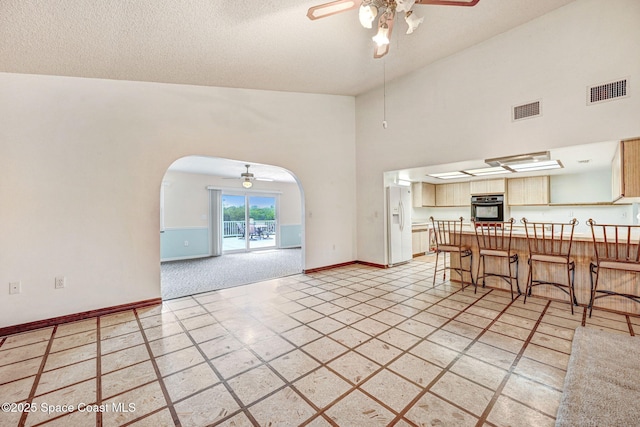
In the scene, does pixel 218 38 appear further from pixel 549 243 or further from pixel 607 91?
pixel 549 243

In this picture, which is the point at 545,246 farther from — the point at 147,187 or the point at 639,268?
the point at 147,187

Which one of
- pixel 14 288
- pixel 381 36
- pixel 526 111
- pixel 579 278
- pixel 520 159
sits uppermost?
pixel 381 36

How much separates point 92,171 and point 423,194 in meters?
6.92

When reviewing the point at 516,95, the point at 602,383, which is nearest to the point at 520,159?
the point at 516,95

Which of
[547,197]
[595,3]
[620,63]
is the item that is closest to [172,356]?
[620,63]

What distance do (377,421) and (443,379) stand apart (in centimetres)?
66

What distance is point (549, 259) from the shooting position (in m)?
3.20

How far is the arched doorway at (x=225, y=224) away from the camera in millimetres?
5328

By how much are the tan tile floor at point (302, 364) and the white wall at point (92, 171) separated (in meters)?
0.46

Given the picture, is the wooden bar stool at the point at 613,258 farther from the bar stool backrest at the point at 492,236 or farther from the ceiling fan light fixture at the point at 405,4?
the ceiling fan light fixture at the point at 405,4

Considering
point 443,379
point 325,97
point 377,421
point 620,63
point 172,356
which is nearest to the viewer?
point 377,421

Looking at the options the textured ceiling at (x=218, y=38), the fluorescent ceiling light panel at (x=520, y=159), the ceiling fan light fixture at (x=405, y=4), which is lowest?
the fluorescent ceiling light panel at (x=520, y=159)

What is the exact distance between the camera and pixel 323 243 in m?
5.31

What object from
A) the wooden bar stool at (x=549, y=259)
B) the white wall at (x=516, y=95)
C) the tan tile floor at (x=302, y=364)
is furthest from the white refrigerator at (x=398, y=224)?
the wooden bar stool at (x=549, y=259)
